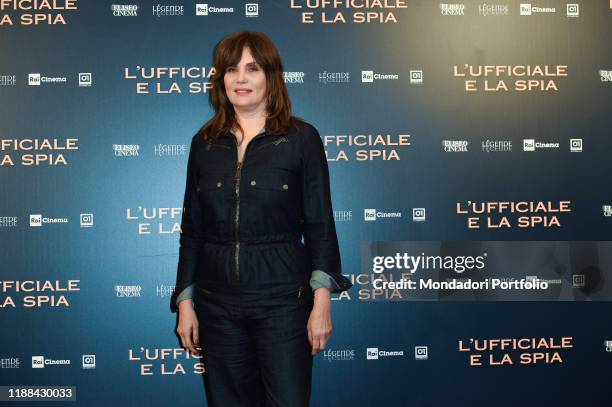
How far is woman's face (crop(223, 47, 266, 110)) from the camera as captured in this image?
1.73m

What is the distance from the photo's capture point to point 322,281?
5.50 ft

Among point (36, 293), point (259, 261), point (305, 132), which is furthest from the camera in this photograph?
point (36, 293)

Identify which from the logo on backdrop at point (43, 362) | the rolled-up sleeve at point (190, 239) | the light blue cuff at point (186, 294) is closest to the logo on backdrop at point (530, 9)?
the rolled-up sleeve at point (190, 239)

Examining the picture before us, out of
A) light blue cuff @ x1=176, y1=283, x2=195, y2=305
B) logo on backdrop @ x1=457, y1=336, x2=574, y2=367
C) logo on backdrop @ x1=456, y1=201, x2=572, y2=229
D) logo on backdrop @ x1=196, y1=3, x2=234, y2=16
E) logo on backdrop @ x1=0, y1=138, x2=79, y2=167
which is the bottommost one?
logo on backdrop @ x1=457, y1=336, x2=574, y2=367

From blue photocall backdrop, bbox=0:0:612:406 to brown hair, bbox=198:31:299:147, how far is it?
95 centimetres

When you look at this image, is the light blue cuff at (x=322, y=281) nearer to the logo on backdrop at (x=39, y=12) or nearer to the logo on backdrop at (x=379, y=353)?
the logo on backdrop at (x=379, y=353)

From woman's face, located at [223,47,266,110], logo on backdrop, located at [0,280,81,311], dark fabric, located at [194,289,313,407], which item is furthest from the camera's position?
logo on backdrop, located at [0,280,81,311]

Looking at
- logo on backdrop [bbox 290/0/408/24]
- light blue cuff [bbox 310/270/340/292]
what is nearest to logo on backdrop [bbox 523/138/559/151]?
logo on backdrop [bbox 290/0/408/24]

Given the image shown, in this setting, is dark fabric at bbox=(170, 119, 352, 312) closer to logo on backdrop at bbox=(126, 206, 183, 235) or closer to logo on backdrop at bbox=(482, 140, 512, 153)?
logo on backdrop at bbox=(126, 206, 183, 235)

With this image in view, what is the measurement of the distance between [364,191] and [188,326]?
1.25 meters

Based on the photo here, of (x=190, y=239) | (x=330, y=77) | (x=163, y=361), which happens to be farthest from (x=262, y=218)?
(x=163, y=361)

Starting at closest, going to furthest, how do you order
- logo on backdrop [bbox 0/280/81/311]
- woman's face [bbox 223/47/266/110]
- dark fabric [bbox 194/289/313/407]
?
dark fabric [bbox 194/289/313/407]
woman's face [bbox 223/47/266/110]
logo on backdrop [bbox 0/280/81/311]

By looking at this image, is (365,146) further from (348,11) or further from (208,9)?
(208,9)

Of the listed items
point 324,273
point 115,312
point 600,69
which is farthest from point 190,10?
point 600,69
